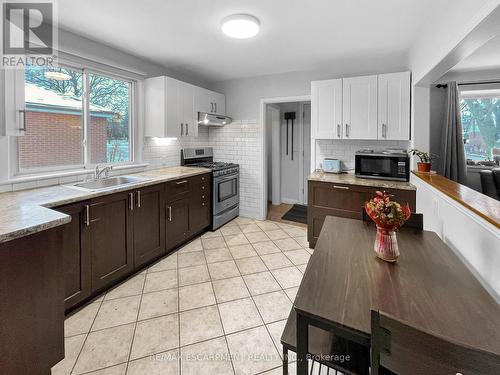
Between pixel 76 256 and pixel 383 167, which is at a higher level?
pixel 383 167

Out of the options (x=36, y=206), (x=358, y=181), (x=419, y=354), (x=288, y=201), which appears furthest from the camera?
(x=288, y=201)

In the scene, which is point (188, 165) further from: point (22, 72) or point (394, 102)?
point (394, 102)

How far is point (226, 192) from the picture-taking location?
427 centimetres

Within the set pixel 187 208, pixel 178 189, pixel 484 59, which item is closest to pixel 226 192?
pixel 187 208

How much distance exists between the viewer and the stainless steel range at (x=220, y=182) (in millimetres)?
3992

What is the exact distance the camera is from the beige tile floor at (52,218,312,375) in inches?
63.0

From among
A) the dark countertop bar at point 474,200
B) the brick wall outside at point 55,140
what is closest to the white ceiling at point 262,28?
the brick wall outside at point 55,140

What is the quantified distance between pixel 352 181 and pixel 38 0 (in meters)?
3.47

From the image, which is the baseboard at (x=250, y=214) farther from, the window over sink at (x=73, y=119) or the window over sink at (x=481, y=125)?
the window over sink at (x=481, y=125)

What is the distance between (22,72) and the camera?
225 cm

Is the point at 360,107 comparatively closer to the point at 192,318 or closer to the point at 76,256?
the point at 192,318

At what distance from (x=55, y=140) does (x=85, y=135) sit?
32 cm

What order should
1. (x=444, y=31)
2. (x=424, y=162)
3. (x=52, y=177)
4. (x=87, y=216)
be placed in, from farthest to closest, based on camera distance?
(x=424, y=162)
(x=52, y=177)
(x=87, y=216)
(x=444, y=31)

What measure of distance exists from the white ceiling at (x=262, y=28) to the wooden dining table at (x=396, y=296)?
1.97 m
